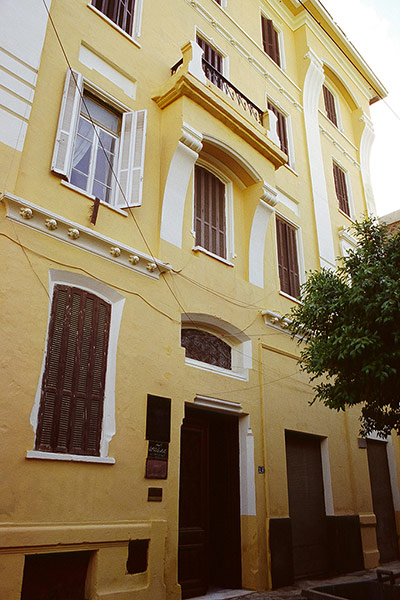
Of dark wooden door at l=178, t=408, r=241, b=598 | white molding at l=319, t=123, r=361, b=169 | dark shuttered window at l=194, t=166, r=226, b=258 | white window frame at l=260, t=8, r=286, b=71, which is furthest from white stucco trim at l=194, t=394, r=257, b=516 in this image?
white window frame at l=260, t=8, r=286, b=71

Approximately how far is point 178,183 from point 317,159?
7221 millimetres

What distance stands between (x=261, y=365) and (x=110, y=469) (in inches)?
166

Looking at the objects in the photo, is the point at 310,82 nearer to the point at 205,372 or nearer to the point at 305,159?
the point at 305,159

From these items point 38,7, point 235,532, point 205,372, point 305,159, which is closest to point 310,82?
point 305,159

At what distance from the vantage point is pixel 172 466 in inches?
294

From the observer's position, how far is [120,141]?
8.94m

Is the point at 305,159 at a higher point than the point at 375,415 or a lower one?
higher

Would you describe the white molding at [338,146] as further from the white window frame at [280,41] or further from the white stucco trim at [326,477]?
the white stucco trim at [326,477]

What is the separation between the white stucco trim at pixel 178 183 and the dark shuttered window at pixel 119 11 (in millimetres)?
2721

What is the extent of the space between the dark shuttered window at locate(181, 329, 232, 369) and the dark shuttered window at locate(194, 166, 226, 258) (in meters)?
1.78

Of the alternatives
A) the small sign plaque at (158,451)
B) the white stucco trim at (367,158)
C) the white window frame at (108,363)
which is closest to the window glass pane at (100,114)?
the white window frame at (108,363)

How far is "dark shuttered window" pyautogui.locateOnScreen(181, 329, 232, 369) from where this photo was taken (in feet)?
29.5

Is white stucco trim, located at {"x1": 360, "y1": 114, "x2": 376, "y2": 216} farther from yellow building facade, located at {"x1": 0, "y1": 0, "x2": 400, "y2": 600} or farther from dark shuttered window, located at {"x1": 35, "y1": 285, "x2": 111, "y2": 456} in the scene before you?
dark shuttered window, located at {"x1": 35, "y1": 285, "x2": 111, "y2": 456}

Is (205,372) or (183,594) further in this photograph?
(205,372)
